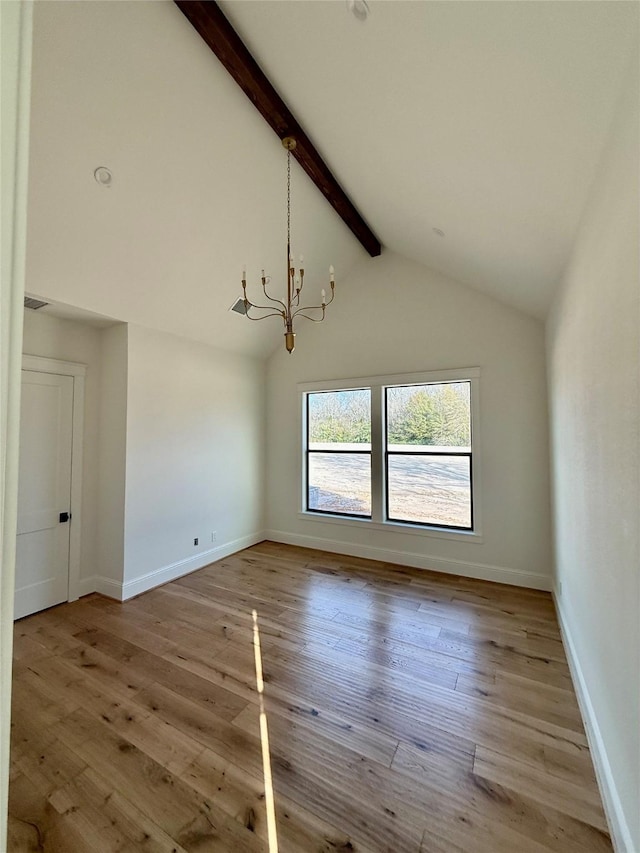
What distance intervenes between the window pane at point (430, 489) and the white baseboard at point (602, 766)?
1.77m

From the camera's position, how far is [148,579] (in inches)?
147

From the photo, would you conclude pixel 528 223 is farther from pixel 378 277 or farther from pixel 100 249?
pixel 100 249

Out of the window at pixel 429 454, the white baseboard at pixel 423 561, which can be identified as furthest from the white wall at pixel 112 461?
the window at pixel 429 454

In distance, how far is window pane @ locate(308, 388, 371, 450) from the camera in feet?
15.5

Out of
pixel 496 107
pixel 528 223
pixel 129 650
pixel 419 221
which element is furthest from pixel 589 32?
pixel 129 650

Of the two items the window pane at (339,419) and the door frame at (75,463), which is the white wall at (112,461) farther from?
Answer: the window pane at (339,419)

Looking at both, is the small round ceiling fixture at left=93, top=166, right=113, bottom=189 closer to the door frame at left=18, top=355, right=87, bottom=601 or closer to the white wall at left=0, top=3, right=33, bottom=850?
the door frame at left=18, top=355, right=87, bottom=601

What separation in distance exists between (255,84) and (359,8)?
1051 millimetres

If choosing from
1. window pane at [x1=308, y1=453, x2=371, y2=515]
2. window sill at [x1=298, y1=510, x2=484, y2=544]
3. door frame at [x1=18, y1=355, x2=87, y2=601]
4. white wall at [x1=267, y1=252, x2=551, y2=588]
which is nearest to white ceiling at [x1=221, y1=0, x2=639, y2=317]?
white wall at [x1=267, y1=252, x2=551, y2=588]

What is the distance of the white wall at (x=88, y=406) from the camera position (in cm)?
355

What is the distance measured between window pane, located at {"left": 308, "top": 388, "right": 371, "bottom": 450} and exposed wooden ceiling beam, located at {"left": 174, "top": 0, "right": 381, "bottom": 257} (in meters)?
2.28

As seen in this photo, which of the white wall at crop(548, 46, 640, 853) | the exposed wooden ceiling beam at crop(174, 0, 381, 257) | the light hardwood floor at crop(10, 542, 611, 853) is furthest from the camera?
the exposed wooden ceiling beam at crop(174, 0, 381, 257)

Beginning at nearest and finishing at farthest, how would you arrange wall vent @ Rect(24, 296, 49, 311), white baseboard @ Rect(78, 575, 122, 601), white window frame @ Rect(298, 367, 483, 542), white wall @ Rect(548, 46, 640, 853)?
1. white wall @ Rect(548, 46, 640, 853)
2. wall vent @ Rect(24, 296, 49, 311)
3. white baseboard @ Rect(78, 575, 122, 601)
4. white window frame @ Rect(298, 367, 483, 542)

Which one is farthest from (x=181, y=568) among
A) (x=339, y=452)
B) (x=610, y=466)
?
(x=610, y=466)
